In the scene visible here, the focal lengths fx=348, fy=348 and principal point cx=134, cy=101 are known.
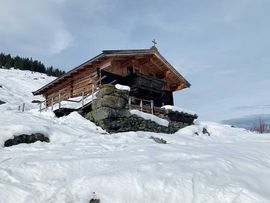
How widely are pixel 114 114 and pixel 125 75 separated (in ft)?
26.3

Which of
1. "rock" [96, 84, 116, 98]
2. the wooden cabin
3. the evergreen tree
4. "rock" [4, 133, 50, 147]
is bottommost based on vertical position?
"rock" [4, 133, 50, 147]

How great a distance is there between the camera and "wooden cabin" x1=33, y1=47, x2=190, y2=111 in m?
23.7

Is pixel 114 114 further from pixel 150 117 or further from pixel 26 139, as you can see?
pixel 26 139

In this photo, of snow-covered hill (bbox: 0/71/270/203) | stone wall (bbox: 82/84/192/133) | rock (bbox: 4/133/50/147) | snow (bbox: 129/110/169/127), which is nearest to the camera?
snow-covered hill (bbox: 0/71/270/203)

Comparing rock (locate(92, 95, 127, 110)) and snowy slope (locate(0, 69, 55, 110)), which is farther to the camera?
snowy slope (locate(0, 69, 55, 110))

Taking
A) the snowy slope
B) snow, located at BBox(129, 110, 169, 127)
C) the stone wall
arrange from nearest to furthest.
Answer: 1. the stone wall
2. snow, located at BBox(129, 110, 169, 127)
3. the snowy slope

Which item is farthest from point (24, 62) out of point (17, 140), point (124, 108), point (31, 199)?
point (31, 199)

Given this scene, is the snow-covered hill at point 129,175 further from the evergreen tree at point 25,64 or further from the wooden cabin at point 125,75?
the evergreen tree at point 25,64

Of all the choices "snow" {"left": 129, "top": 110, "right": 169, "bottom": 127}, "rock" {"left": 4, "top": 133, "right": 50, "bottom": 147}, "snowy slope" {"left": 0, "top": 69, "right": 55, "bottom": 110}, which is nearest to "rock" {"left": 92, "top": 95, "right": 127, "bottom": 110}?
"snow" {"left": 129, "top": 110, "right": 169, "bottom": 127}

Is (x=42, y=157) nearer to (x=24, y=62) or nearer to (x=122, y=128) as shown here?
(x=122, y=128)

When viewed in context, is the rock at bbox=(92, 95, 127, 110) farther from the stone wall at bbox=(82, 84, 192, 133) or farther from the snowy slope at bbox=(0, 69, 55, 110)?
the snowy slope at bbox=(0, 69, 55, 110)

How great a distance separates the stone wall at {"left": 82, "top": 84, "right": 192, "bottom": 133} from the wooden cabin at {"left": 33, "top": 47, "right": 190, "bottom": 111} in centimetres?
335

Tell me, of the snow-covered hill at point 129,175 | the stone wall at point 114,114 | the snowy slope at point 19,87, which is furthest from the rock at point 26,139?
the snowy slope at point 19,87

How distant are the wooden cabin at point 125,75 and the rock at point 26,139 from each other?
31.1 feet
